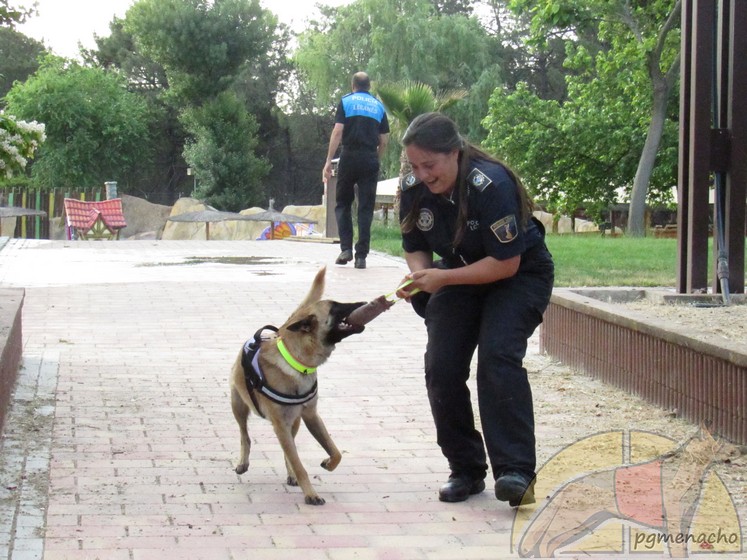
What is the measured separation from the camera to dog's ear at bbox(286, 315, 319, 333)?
4.70 meters

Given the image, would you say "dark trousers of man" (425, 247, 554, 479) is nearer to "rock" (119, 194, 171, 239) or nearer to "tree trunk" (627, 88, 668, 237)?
"tree trunk" (627, 88, 668, 237)

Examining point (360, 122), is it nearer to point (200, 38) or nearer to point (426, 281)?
point (426, 281)

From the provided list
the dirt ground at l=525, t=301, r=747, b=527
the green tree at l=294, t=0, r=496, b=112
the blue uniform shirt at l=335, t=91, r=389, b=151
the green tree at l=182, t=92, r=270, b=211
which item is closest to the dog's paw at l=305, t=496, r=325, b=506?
the dirt ground at l=525, t=301, r=747, b=527

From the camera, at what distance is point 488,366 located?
4332 mm

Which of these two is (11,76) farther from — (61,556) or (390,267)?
(61,556)

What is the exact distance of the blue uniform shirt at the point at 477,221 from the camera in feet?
13.9

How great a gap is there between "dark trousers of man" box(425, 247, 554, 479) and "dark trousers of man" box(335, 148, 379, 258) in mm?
7571

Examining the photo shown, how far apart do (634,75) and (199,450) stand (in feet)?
95.8

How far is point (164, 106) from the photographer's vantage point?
4934 centimetres

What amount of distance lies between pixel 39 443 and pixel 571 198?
30.6 metres

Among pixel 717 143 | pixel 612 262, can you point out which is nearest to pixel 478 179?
pixel 717 143

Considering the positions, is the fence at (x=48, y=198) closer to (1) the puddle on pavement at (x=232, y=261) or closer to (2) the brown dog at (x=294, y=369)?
(1) the puddle on pavement at (x=232, y=261)

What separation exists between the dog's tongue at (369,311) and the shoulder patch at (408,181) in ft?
1.60

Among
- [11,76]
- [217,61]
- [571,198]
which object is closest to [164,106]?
[217,61]
